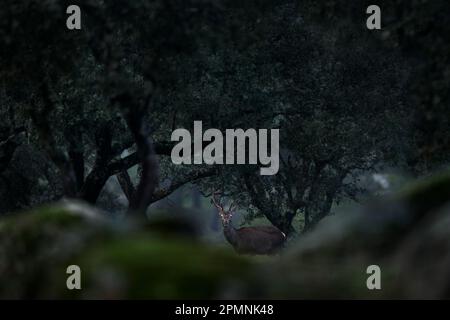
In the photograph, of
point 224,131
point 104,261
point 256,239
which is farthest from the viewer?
point 256,239

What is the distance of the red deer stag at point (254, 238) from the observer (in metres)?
45.4

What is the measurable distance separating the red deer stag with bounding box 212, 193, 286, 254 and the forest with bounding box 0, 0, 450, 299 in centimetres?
12

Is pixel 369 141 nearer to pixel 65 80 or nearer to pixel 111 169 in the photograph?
pixel 111 169

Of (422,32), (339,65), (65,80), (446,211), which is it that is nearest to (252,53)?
(339,65)

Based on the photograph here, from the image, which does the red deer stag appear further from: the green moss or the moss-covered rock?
the green moss

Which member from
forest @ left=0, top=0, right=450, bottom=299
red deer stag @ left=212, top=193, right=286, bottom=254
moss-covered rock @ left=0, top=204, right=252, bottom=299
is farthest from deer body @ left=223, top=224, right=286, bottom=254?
moss-covered rock @ left=0, top=204, right=252, bottom=299

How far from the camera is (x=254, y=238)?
1866 inches

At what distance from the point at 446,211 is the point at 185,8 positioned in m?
13.0

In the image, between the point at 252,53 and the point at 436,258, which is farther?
the point at 252,53

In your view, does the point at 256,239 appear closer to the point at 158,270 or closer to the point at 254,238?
the point at 254,238

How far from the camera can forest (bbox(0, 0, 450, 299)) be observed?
11.0 metres

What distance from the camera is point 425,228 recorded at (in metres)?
11.0

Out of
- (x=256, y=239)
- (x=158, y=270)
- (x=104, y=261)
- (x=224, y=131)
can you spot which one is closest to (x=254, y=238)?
(x=256, y=239)

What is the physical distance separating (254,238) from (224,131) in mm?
12781
